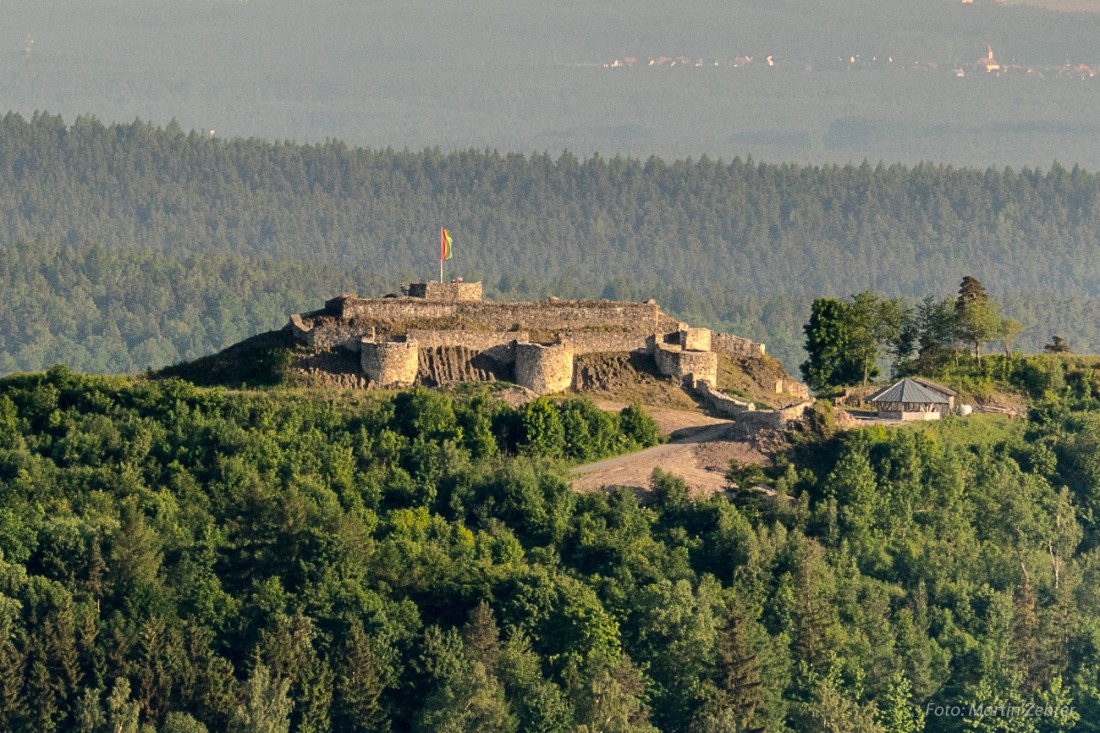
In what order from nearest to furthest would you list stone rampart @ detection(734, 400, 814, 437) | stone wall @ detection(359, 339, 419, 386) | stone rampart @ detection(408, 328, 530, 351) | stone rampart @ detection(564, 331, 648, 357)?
stone rampart @ detection(734, 400, 814, 437), stone wall @ detection(359, 339, 419, 386), stone rampart @ detection(408, 328, 530, 351), stone rampart @ detection(564, 331, 648, 357)

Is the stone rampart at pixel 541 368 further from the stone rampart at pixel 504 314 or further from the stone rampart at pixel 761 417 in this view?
the stone rampart at pixel 761 417

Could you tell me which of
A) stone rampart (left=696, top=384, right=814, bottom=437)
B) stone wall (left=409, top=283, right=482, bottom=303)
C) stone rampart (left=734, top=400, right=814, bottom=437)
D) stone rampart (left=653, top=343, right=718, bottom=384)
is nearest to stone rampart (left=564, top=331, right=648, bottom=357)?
stone rampart (left=653, top=343, right=718, bottom=384)

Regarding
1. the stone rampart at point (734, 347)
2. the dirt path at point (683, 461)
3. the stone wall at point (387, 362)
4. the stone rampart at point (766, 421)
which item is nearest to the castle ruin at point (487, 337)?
the stone wall at point (387, 362)

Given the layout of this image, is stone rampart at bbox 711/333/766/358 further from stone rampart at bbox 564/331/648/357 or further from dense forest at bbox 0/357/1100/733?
dense forest at bbox 0/357/1100/733

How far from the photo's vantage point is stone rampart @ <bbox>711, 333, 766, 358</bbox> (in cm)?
9544

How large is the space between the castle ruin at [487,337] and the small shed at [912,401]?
18.2 feet

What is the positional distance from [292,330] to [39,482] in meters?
11.2

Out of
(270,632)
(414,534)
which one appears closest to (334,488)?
(414,534)

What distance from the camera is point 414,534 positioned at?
82500 millimetres

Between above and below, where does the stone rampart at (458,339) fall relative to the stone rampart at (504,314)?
below

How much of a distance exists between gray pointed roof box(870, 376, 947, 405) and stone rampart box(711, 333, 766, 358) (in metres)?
4.28

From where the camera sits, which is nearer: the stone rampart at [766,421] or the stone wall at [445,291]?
the stone rampart at [766,421]

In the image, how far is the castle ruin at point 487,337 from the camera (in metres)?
89.2

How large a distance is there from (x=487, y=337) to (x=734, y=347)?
9.57m
